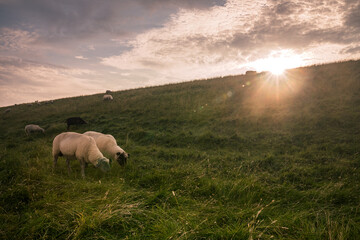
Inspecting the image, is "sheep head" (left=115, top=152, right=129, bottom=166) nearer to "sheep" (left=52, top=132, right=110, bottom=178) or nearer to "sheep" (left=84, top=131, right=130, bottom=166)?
"sheep" (left=84, top=131, right=130, bottom=166)

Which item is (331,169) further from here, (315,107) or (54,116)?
(54,116)

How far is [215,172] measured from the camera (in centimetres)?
587

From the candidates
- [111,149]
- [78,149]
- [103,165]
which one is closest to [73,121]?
[111,149]

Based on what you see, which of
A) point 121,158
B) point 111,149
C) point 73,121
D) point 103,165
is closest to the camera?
point 103,165

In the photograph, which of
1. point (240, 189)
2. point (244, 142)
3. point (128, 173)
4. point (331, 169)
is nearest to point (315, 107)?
point (244, 142)

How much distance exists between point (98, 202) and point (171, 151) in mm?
5346

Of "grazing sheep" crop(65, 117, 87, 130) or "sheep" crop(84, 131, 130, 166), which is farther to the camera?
"grazing sheep" crop(65, 117, 87, 130)

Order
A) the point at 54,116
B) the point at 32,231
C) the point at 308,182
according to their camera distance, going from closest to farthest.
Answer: the point at 32,231 < the point at 308,182 < the point at 54,116

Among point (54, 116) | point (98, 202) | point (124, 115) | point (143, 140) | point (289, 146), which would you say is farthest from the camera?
point (54, 116)

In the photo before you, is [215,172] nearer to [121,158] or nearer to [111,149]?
[121,158]

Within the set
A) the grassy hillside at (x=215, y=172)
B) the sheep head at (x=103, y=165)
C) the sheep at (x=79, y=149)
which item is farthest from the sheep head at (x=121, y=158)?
the sheep head at (x=103, y=165)

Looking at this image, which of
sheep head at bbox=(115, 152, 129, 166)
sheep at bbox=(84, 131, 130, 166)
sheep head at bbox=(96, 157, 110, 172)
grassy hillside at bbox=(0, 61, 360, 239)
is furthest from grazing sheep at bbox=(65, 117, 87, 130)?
sheep head at bbox=(96, 157, 110, 172)

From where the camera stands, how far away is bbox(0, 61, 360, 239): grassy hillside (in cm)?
261

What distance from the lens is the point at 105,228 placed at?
2535 millimetres
